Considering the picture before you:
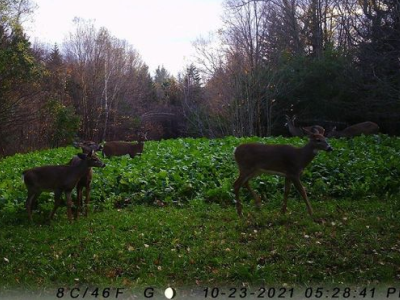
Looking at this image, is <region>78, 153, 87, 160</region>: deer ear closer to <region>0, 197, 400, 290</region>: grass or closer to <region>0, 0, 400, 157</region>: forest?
<region>0, 197, 400, 290</region>: grass

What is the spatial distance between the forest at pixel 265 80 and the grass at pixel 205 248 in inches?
592

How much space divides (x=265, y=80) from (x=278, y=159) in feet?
67.3

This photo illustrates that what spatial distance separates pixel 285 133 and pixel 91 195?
2120 centimetres

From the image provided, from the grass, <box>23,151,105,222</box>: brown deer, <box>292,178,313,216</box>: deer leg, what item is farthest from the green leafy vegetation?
<box>23,151,105,222</box>: brown deer

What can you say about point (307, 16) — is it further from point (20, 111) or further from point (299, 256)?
point (299, 256)

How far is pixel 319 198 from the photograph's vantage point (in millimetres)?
9477

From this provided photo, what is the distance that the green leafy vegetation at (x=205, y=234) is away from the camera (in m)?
5.73

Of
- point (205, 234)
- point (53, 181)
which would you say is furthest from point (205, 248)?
point (53, 181)

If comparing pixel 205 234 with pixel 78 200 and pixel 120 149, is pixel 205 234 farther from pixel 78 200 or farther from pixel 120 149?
pixel 120 149

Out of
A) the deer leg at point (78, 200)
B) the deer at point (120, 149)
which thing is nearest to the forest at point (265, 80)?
the deer at point (120, 149)

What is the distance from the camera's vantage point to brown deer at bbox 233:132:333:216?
8220 mm

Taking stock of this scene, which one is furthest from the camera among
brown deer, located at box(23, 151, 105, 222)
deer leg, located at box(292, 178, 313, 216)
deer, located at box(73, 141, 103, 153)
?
deer, located at box(73, 141, 103, 153)

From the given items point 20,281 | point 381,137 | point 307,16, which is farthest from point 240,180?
point 307,16

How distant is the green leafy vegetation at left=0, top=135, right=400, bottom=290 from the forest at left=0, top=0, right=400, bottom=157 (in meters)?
13.1
